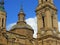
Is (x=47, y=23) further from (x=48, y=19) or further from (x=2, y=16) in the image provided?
(x=2, y=16)

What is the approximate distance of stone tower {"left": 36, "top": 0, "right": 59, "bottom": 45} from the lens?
141 ft

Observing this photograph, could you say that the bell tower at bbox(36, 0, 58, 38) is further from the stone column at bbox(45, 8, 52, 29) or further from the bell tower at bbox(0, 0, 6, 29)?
the bell tower at bbox(0, 0, 6, 29)

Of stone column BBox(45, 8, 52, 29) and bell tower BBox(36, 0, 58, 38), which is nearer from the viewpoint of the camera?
stone column BBox(45, 8, 52, 29)

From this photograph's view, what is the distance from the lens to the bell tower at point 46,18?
44.1 m

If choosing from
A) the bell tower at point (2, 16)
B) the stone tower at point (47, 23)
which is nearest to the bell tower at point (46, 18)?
the stone tower at point (47, 23)

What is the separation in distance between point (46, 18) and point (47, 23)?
1135 mm

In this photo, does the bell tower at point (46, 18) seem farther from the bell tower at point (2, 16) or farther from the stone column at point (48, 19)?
the bell tower at point (2, 16)

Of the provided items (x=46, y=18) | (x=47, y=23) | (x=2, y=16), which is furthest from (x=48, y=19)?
(x=2, y=16)

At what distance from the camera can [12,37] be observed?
41.8 m

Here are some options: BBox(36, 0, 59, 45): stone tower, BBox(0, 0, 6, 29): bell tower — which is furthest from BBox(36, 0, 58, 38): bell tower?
BBox(0, 0, 6, 29): bell tower

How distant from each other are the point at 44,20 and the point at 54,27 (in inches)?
93.1

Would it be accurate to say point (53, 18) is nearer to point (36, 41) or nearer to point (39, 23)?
point (39, 23)

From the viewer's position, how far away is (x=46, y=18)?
44.6 m

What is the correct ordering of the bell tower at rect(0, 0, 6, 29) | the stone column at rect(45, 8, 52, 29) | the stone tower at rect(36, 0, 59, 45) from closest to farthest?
the stone tower at rect(36, 0, 59, 45) < the stone column at rect(45, 8, 52, 29) < the bell tower at rect(0, 0, 6, 29)
